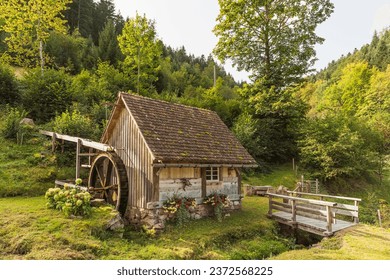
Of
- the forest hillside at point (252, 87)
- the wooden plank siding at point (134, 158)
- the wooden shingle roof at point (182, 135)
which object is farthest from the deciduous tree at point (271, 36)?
the wooden plank siding at point (134, 158)

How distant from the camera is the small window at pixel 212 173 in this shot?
1157cm

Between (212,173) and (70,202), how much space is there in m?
5.79

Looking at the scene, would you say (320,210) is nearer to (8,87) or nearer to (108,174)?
(108,174)

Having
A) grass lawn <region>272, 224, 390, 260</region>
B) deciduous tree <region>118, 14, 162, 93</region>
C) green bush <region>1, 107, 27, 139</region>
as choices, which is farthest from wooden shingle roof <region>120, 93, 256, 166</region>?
deciduous tree <region>118, 14, 162, 93</region>

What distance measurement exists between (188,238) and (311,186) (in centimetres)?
1508

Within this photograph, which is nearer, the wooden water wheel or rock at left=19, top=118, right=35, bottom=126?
the wooden water wheel

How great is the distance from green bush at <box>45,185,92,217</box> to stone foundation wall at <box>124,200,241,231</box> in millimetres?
1717

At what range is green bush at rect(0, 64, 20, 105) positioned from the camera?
17734mm

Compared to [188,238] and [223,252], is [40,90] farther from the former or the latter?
[223,252]

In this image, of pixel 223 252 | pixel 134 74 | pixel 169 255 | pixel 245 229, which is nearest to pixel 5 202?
pixel 169 255

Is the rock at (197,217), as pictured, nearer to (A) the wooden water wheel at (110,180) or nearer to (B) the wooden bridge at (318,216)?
(A) the wooden water wheel at (110,180)

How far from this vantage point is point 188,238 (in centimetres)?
877

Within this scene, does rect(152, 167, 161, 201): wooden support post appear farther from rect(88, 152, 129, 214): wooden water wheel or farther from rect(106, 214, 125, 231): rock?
rect(88, 152, 129, 214): wooden water wheel

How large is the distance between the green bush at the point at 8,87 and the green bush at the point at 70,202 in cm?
1235
